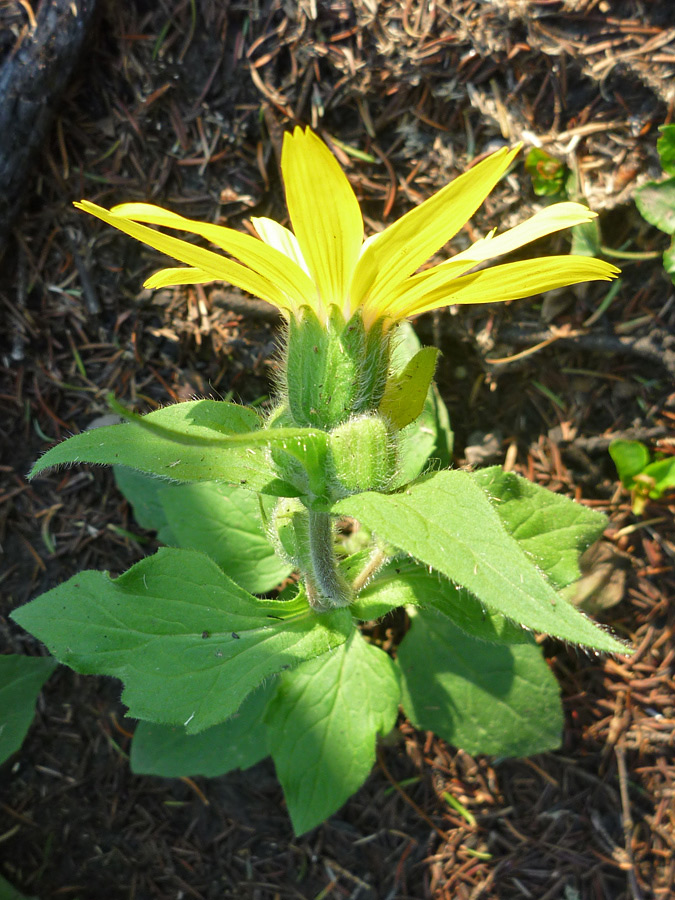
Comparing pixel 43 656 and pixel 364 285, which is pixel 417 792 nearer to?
pixel 43 656

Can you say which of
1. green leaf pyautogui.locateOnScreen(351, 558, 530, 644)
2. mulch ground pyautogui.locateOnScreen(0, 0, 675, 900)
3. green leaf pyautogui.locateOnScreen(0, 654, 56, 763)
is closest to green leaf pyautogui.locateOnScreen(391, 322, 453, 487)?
mulch ground pyautogui.locateOnScreen(0, 0, 675, 900)

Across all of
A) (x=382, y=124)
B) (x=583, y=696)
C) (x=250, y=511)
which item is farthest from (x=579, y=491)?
(x=382, y=124)

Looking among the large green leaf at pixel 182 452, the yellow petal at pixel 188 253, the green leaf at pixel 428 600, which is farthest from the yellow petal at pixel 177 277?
the green leaf at pixel 428 600

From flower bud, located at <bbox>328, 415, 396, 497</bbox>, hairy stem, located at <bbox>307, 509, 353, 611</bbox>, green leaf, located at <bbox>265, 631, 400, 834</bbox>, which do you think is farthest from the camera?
green leaf, located at <bbox>265, 631, 400, 834</bbox>

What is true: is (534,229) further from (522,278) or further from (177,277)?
(177,277)

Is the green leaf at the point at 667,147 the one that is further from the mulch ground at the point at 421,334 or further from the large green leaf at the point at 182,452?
the large green leaf at the point at 182,452

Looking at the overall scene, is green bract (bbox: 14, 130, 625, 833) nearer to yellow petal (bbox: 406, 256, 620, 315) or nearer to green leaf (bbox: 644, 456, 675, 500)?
yellow petal (bbox: 406, 256, 620, 315)
